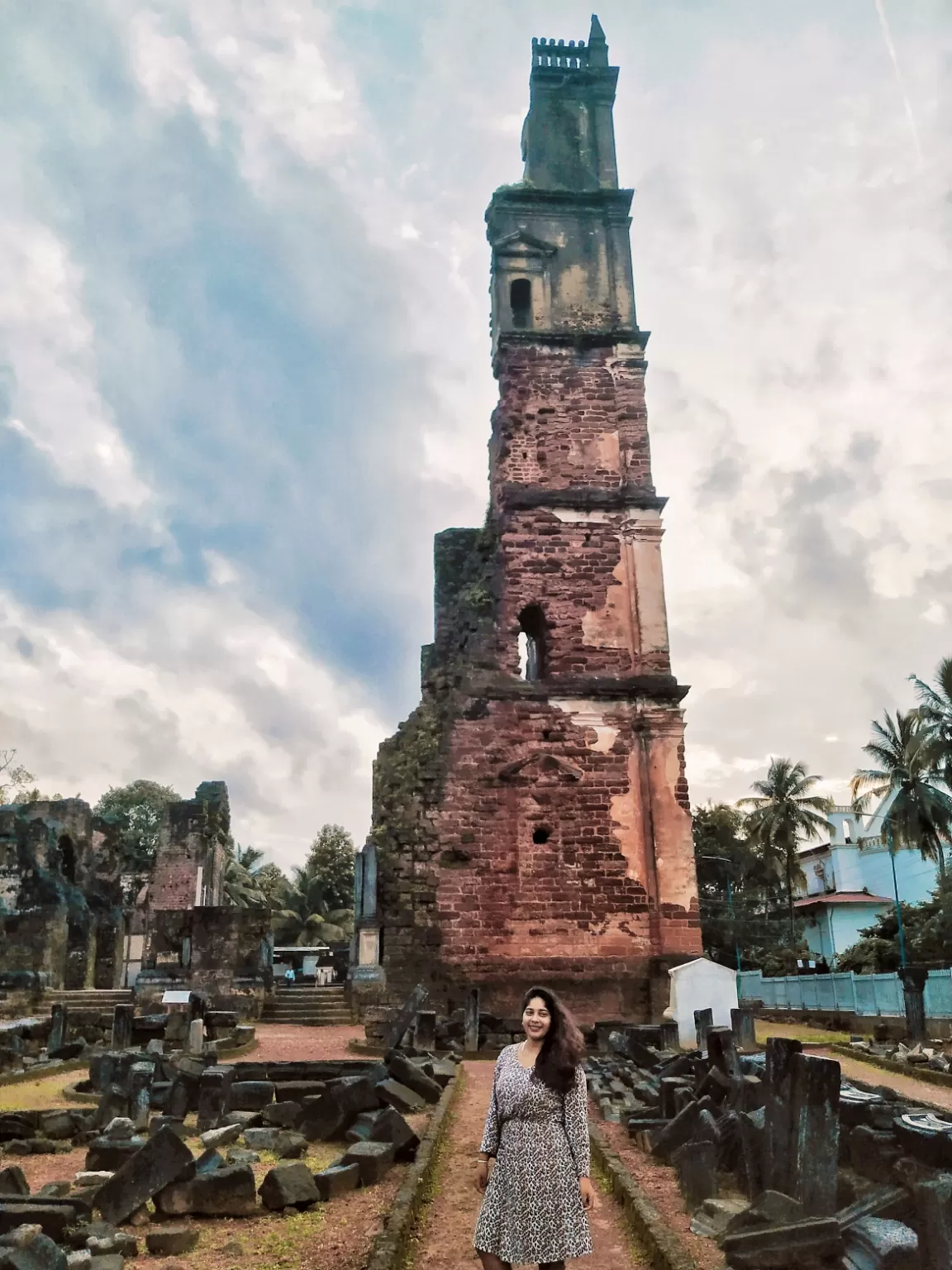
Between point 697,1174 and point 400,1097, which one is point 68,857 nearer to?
point 400,1097

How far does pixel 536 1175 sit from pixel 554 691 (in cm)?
1240

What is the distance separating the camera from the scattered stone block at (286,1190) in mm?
5375

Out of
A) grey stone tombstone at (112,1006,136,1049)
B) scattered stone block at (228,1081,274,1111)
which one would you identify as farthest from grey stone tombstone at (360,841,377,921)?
scattered stone block at (228,1081,274,1111)

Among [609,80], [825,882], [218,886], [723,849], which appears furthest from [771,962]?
[609,80]

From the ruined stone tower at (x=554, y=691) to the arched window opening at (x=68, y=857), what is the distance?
14.1m

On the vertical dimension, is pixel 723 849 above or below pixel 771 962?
above

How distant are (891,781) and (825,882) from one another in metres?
15.4

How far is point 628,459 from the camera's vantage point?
1714 centimetres

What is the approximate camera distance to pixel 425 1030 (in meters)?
12.6

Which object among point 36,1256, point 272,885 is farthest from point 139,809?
point 36,1256

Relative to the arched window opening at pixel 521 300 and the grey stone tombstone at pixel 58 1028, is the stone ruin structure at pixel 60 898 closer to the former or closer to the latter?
the grey stone tombstone at pixel 58 1028


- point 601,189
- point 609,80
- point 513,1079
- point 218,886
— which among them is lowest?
point 513,1079

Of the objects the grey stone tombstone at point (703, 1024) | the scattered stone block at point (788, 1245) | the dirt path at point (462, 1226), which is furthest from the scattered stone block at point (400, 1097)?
the grey stone tombstone at point (703, 1024)

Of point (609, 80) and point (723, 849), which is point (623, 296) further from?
point (723, 849)
